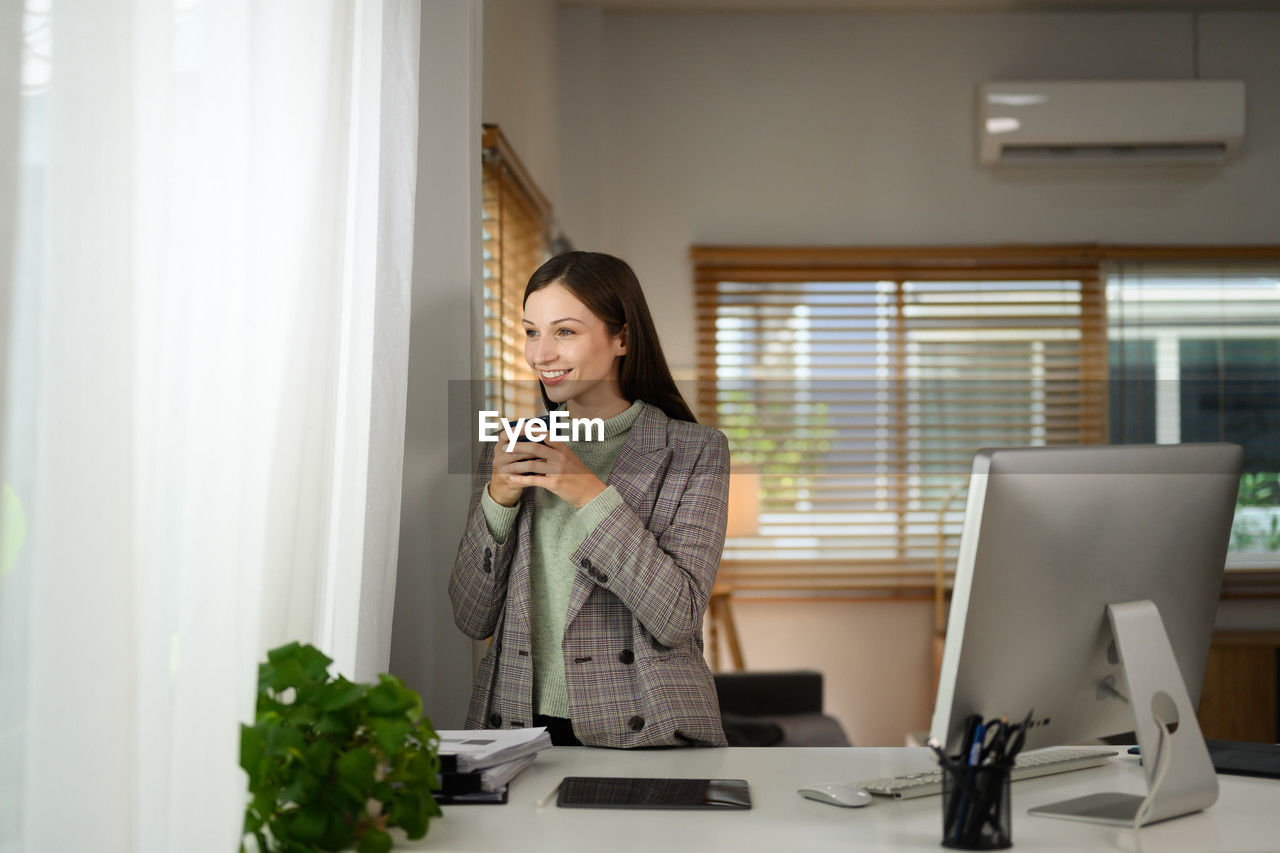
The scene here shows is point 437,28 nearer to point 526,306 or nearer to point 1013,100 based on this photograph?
point 526,306

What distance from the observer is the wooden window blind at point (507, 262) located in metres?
2.51

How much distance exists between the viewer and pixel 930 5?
4.10 m

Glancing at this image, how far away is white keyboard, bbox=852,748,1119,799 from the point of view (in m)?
1.25

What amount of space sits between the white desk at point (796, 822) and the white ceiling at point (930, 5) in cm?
339

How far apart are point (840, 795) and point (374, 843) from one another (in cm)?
52

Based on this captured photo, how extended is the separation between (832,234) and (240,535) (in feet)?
11.6

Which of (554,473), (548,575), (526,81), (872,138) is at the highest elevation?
(872,138)

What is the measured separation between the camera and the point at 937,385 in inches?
164

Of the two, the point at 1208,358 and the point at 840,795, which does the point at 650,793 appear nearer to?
the point at 840,795

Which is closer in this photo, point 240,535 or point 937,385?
point 240,535

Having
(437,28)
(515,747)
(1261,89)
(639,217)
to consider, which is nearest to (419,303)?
(437,28)

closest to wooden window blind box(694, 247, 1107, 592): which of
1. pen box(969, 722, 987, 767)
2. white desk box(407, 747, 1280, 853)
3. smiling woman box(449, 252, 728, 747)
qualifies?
smiling woman box(449, 252, 728, 747)

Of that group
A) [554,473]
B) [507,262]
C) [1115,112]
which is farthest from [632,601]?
[1115,112]

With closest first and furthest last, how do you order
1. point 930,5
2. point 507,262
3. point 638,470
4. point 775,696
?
point 638,470 < point 507,262 < point 775,696 < point 930,5
